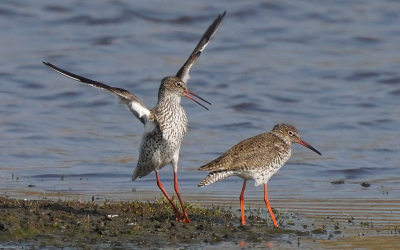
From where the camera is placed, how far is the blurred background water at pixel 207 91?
12844 millimetres

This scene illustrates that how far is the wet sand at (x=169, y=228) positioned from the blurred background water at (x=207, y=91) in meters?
1.50

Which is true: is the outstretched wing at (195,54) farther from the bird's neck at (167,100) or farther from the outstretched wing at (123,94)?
the outstretched wing at (123,94)

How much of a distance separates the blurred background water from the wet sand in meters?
1.50

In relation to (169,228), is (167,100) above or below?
above

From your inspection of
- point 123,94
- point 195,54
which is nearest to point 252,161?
point 123,94

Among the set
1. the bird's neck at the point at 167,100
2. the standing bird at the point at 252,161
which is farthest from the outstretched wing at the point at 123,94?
the standing bird at the point at 252,161

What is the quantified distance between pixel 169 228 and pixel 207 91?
13025 millimetres

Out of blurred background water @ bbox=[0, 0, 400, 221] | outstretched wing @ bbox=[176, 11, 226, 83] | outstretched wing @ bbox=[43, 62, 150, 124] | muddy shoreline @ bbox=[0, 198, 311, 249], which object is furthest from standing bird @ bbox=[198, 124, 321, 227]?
outstretched wing @ bbox=[176, 11, 226, 83]

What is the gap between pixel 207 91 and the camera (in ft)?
69.3

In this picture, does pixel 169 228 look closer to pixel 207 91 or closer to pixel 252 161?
pixel 252 161

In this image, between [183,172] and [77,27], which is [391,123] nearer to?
[183,172]

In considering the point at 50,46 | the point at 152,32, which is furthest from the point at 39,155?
the point at 152,32

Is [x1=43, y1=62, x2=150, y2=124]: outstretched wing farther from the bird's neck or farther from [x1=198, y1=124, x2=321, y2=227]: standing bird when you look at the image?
[x1=198, y1=124, x2=321, y2=227]: standing bird

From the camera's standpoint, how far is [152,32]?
1029 inches
